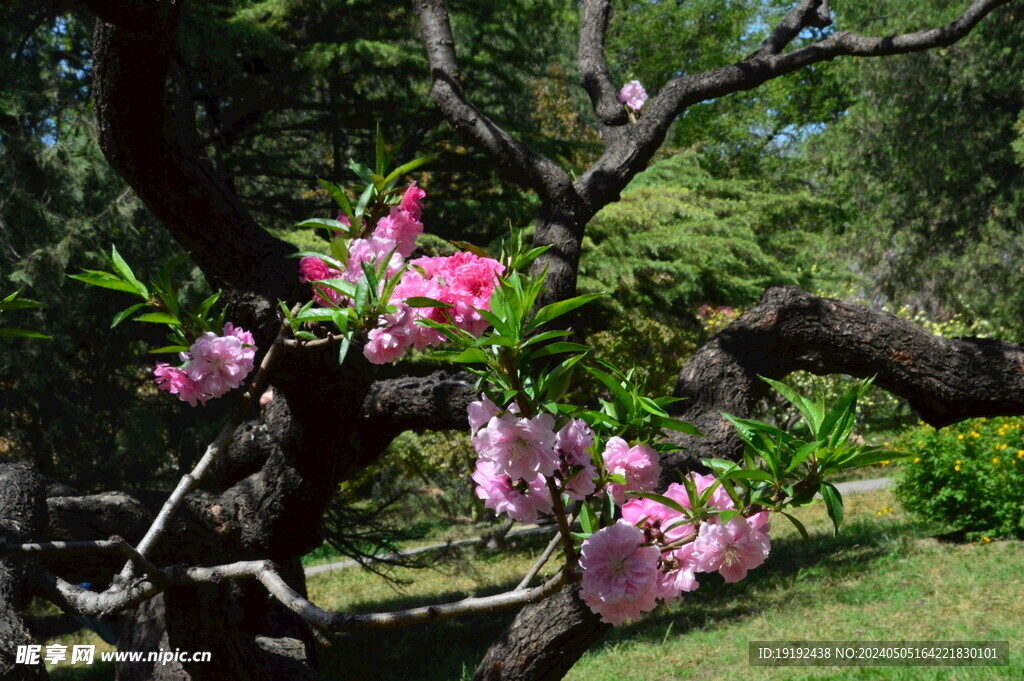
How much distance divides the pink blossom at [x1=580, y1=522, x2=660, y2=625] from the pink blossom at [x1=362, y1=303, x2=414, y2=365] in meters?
0.56

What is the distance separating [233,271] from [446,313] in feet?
5.52

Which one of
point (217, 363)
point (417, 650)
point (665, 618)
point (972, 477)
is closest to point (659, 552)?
point (217, 363)

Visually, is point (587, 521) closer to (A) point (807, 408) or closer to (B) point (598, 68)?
(A) point (807, 408)

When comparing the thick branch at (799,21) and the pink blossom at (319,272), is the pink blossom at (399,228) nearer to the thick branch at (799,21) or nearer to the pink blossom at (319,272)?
the pink blossom at (319,272)

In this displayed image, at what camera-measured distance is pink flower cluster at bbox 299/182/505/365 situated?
1.56 meters

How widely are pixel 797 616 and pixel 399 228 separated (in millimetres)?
5218

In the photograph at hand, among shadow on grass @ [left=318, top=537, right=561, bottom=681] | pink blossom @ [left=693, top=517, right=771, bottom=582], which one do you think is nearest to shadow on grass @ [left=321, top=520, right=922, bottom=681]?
shadow on grass @ [left=318, top=537, right=561, bottom=681]

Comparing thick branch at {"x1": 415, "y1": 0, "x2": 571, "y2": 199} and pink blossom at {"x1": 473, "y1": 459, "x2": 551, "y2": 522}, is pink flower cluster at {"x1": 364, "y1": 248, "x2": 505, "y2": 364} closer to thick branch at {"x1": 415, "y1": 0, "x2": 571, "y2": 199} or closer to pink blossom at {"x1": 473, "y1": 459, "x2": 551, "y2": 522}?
pink blossom at {"x1": 473, "y1": 459, "x2": 551, "y2": 522}

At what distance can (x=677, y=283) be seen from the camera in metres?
9.49

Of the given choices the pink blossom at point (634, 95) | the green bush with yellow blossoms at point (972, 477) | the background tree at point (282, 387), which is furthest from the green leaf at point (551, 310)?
the green bush with yellow blossoms at point (972, 477)

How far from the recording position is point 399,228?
196 cm

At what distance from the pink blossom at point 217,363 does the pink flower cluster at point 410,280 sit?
0.22 meters

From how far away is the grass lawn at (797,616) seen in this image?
17.4ft

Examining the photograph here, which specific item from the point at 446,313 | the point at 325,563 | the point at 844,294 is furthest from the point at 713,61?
the point at 446,313
